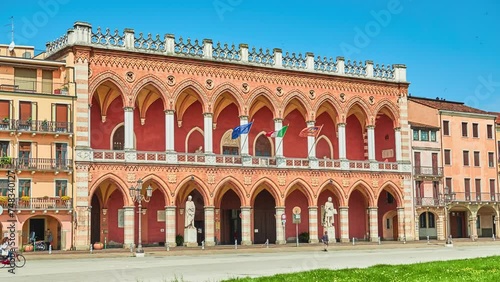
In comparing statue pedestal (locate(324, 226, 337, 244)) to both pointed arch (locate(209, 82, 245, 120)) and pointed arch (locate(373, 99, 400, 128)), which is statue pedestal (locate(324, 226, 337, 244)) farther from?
pointed arch (locate(209, 82, 245, 120))

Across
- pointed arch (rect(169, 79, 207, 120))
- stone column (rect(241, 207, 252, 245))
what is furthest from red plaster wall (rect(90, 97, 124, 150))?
stone column (rect(241, 207, 252, 245))

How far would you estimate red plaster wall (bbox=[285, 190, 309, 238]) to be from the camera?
60.8m

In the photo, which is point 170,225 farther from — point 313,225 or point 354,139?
point 354,139

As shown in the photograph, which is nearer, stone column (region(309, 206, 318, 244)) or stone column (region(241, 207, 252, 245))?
stone column (region(241, 207, 252, 245))

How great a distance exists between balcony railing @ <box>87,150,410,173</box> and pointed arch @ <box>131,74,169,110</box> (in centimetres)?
337

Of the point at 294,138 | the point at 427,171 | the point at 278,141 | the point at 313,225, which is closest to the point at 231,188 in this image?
the point at 278,141

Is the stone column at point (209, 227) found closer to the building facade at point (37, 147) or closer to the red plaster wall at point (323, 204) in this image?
the building facade at point (37, 147)

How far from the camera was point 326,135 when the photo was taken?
63625 millimetres

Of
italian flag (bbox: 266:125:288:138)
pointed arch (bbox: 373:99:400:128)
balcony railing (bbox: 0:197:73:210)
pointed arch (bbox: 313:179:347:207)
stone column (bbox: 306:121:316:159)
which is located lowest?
balcony railing (bbox: 0:197:73:210)

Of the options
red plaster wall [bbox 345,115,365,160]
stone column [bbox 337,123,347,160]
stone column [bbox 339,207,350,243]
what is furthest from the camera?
red plaster wall [bbox 345,115,365,160]

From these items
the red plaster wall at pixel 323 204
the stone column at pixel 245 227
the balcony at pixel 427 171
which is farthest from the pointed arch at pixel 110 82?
the balcony at pixel 427 171

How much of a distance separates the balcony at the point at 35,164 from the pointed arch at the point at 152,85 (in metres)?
6.15

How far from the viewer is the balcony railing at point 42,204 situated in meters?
45.2

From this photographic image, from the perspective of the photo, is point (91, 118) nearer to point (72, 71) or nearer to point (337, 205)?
point (72, 71)
